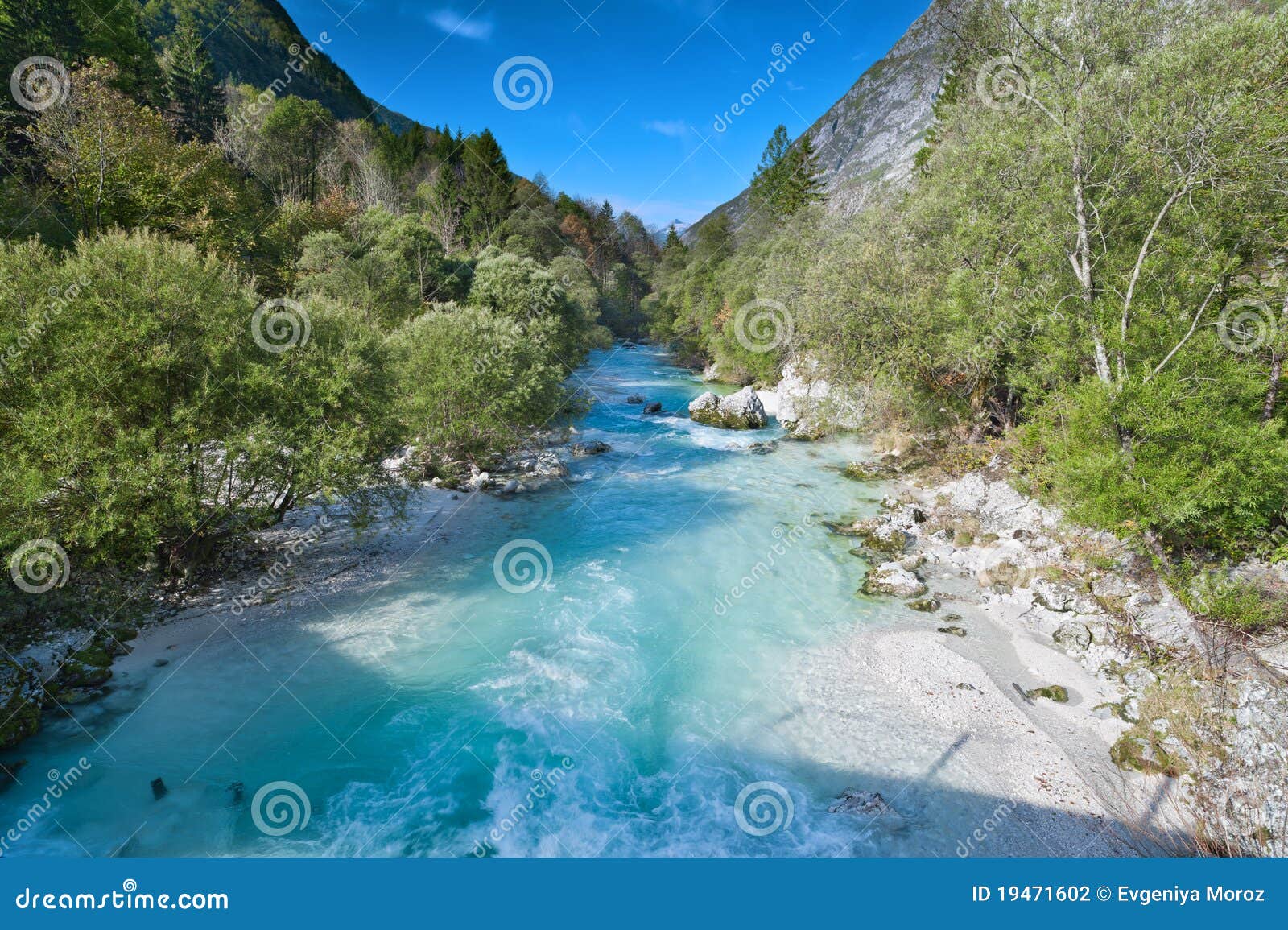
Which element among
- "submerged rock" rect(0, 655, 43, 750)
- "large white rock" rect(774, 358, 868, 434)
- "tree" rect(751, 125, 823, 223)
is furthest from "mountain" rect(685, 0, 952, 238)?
"submerged rock" rect(0, 655, 43, 750)

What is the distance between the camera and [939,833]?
8336 mm

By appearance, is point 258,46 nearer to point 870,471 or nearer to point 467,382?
point 467,382

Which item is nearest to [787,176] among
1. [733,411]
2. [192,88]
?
[733,411]

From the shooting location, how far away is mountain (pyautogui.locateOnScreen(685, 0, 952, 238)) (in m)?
101

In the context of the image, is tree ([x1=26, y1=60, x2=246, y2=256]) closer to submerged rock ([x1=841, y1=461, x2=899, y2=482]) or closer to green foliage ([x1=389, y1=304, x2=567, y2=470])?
green foliage ([x1=389, y1=304, x2=567, y2=470])

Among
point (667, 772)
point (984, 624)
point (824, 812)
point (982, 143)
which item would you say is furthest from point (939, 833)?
point (982, 143)

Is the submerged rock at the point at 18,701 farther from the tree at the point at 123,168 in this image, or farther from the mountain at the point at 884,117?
the mountain at the point at 884,117

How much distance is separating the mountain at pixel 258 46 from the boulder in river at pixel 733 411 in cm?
7413

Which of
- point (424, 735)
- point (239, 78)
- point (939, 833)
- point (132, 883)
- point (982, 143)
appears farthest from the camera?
point (239, 78)

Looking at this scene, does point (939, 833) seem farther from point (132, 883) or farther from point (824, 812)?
point (132, 883)

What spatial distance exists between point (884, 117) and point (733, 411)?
123938 mm

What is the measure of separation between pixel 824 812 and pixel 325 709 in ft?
30.4

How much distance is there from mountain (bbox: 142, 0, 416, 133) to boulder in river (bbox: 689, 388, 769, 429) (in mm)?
74133

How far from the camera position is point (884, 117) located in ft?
403
